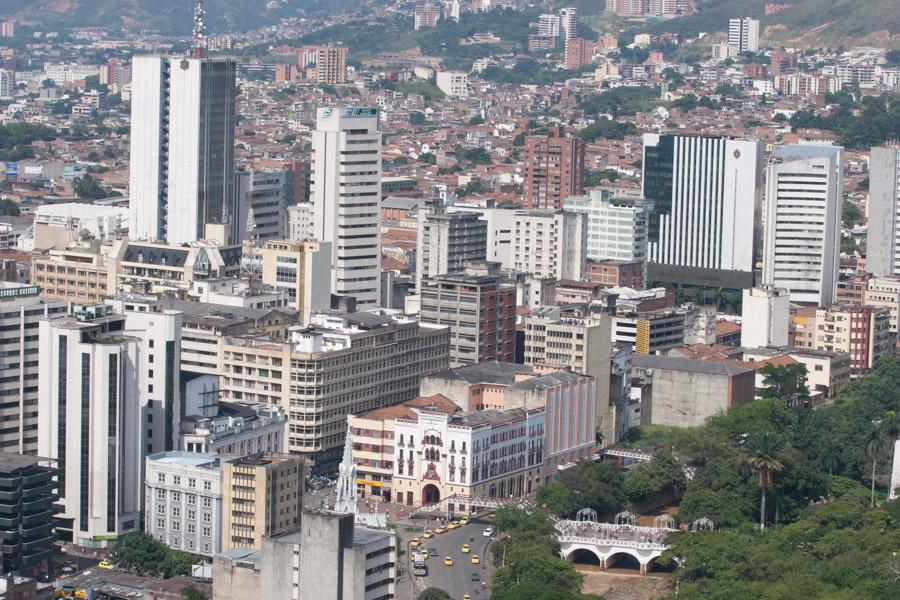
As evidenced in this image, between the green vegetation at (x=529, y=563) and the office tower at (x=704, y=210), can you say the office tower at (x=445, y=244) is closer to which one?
the office tower at (x=704, y=210)

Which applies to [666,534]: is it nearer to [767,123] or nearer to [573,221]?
[573,221]

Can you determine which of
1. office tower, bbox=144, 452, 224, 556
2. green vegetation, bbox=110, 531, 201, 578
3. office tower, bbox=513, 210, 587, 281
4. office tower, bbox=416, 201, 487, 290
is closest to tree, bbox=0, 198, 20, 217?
office tower, bbox=513, 210, 587, 281

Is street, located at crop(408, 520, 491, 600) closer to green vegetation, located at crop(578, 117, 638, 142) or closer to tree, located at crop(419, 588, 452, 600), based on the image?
tree, located at crop(419, 588, 452, 600)

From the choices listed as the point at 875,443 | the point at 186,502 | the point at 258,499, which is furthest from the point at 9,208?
the point at 258,499

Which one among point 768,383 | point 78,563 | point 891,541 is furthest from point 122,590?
point 768,383

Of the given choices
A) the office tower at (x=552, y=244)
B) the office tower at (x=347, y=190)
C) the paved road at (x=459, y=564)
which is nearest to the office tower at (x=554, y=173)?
the office tower at (x=552, y=244)
